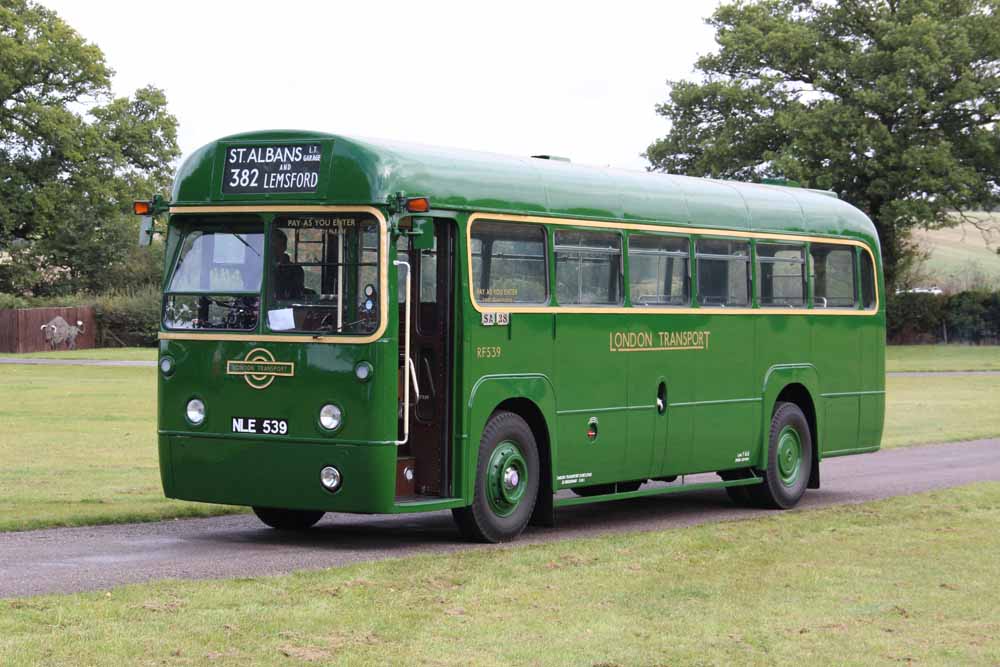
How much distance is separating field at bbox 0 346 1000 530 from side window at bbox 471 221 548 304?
12.8ft

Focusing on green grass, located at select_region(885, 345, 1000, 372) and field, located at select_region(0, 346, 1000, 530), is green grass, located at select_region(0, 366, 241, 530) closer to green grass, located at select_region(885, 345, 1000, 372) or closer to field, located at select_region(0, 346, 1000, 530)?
field, located at select_region(0, 346, 1000, 530)

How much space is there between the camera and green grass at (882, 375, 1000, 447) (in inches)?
1075

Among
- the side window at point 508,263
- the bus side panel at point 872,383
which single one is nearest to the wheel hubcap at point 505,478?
the side window at point 508,263

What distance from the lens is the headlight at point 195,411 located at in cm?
1312

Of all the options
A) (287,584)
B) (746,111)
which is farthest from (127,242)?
(287,584)

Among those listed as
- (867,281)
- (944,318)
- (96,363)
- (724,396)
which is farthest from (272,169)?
(944,318)

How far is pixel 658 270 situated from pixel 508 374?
2.57 m

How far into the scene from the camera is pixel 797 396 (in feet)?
59.2

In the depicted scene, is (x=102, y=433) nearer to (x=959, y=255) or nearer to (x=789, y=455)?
(x=789, y=455)

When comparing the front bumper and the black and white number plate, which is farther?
the black and white number plate

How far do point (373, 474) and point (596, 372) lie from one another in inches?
116

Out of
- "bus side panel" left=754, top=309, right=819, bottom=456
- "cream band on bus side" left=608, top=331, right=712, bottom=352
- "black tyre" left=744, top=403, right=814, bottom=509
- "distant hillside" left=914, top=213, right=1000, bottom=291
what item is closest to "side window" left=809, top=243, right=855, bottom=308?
"bus side panel" left=754, top=309, right=819, bottom=456

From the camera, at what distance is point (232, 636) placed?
9.05 meters

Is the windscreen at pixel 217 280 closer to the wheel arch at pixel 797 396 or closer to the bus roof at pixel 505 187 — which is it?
the bus roof at pixel 505 187
